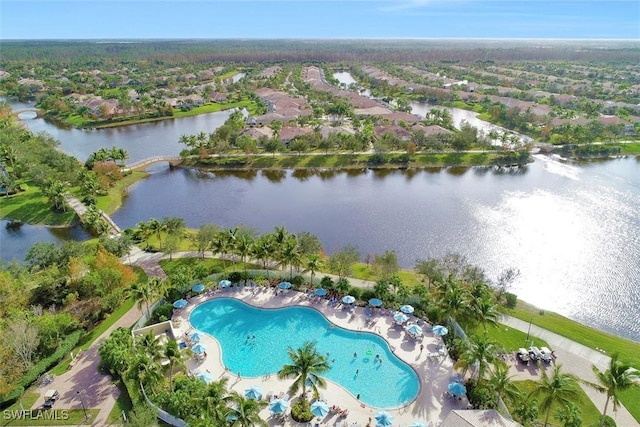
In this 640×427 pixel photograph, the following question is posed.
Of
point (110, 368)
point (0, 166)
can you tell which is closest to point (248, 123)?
point (0, 166)

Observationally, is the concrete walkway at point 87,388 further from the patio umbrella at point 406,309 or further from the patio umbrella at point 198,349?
the patio umbrella at point 406,309

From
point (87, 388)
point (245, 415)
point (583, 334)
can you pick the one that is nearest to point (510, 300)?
point (583, 334)

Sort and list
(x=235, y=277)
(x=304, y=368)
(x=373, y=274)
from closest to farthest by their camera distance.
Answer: (x=304, y=368), (x=235, y=277), (x=373, y=274)

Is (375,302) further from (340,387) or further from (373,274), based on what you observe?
(340,387)

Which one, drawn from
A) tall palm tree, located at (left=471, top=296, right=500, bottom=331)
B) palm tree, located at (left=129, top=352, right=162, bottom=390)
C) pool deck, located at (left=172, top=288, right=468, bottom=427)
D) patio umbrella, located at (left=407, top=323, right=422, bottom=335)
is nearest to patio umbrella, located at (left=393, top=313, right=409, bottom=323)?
pool deck, located at (left=172, top=288, right=468, bottom=427)

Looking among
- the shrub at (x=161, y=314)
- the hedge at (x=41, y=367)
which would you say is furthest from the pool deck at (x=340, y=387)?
the hedge at (x=41, y=367)

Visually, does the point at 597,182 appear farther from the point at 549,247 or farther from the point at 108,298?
the point at 108,298
